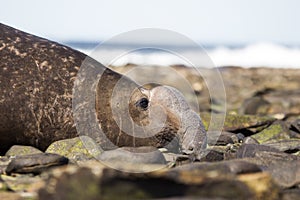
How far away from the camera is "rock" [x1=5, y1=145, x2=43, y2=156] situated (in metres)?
7.10

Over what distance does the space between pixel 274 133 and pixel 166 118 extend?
8.01 feet

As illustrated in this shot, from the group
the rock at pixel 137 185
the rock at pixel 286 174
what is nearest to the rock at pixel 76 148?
the rock at pixel 286 174

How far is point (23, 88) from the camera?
7727 millimetres

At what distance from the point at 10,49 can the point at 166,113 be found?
7.15 feet

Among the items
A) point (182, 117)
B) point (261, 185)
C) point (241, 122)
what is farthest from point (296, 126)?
point (261, 185)

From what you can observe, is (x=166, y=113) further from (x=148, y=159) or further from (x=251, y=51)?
(x=251, y=51)

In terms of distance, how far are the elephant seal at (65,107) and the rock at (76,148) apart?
44 centimetres

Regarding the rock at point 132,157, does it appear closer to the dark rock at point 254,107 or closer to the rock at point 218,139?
the rock at point 218,139

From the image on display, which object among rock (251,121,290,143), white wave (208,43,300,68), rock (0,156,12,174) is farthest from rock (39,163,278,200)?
white wave (208,43,300,68)

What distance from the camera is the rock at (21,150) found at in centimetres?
710

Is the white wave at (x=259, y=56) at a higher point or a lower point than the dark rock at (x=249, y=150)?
higher

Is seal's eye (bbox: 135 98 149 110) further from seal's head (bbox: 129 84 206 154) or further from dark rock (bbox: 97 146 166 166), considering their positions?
dark rock (bbox: 97 146 166 166)

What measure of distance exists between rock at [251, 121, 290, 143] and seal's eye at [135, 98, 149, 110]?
2.24m

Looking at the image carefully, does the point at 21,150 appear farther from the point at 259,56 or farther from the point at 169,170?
the point at 259,56
